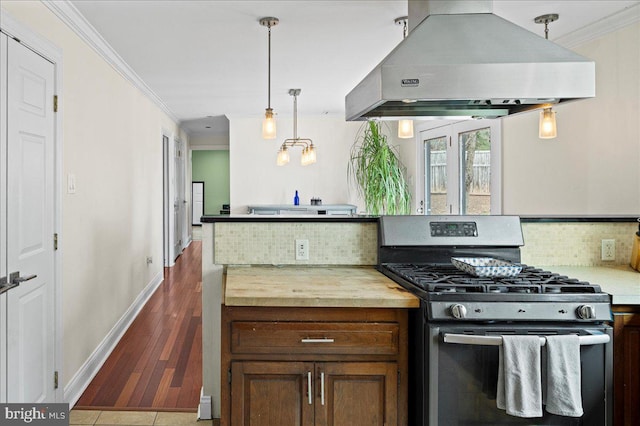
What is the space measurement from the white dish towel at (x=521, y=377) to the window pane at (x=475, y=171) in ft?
9.78

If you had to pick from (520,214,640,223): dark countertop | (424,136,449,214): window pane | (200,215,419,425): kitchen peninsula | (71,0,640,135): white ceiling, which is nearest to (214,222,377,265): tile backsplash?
(200,215,419,425): kitchen peninsula

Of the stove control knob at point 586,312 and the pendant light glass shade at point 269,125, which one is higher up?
the pendant light glass shade at point 269,125

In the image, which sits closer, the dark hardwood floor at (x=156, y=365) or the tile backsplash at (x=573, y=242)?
the tile backsplash at (x=573, y=242)

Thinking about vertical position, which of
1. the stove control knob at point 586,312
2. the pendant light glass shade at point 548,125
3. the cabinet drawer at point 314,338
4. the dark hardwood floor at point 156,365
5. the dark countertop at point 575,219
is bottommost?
the dark hardwood floor at point 156,365

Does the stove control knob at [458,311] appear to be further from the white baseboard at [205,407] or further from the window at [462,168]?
the window at [462,168]

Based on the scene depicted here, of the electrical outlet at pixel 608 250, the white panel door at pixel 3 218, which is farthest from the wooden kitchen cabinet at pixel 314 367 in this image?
the electrical outlet at pixel 608 250

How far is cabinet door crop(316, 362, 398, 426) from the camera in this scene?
1747mm

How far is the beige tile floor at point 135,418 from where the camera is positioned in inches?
96.8

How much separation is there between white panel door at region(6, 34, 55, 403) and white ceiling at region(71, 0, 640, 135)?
0.79 metres

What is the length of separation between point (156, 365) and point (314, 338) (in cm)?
201

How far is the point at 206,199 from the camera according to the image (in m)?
11.8

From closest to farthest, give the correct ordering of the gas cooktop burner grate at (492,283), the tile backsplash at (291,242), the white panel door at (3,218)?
the gas cooktop burner grate at (492,283), the white panel door at (3,218), the tile backsplash at (291,242)

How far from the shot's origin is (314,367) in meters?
1.75

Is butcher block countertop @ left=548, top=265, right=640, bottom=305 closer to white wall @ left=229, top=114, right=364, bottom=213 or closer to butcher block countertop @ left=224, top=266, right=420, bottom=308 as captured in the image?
butcher block countertop @ left=224, top=266, right=420, bottom=308
